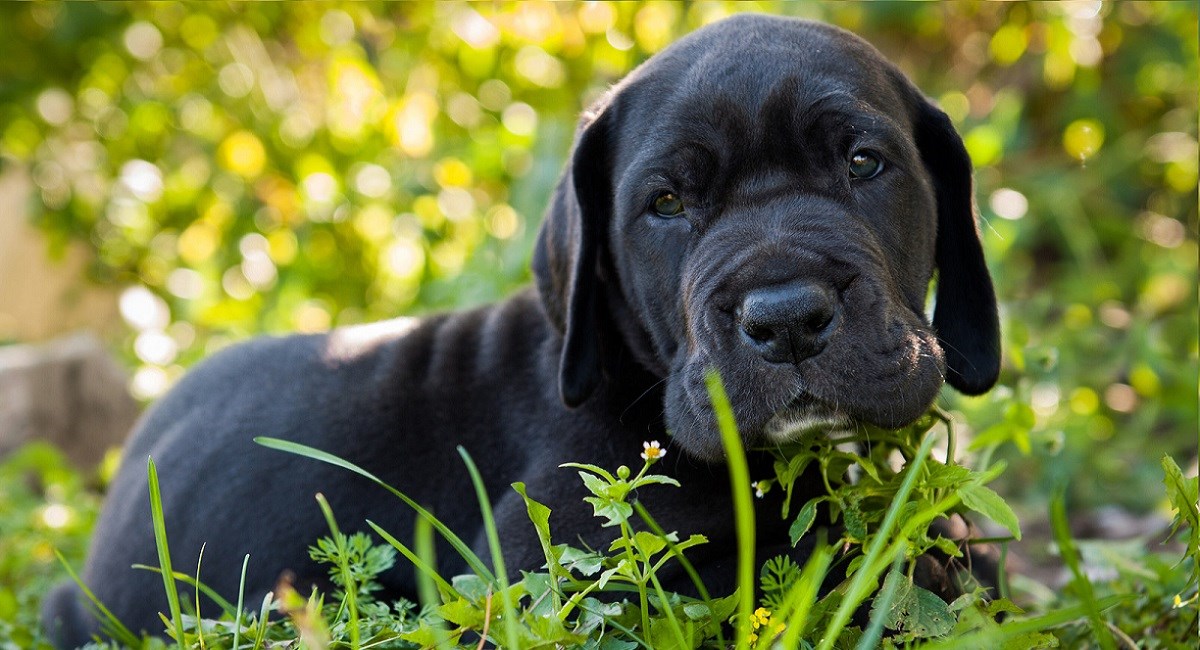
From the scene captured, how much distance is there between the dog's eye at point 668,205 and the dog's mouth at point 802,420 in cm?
64

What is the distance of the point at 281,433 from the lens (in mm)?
3379

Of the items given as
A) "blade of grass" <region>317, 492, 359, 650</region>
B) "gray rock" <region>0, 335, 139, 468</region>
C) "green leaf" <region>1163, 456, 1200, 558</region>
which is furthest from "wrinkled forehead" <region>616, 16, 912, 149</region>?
"gray rock" <region>0, 335, 139, 468</region>

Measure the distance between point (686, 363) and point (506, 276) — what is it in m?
2.65

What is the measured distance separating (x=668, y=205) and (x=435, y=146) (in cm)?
358

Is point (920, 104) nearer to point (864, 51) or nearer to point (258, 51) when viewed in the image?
point (864, 51)

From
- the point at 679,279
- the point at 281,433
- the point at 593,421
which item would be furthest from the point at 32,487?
the point at 679,279

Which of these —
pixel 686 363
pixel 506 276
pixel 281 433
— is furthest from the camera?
pixel 506 276

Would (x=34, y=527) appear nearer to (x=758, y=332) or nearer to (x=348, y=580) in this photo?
(x=348, y=580)

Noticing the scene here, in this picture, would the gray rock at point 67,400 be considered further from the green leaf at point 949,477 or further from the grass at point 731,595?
the green leaf at point 949,477

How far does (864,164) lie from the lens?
275 centimetres

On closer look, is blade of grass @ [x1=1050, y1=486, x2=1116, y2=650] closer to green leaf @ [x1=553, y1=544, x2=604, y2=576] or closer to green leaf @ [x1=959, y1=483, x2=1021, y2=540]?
green leaf @ [x1=959, y1=483, x2=1021, y2=540]

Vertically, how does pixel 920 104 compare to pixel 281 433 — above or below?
above

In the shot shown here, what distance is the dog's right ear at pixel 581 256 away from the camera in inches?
118

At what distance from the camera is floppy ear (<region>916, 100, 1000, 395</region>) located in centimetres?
298
